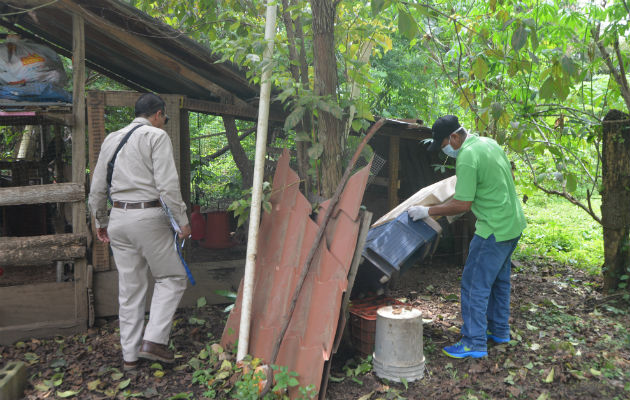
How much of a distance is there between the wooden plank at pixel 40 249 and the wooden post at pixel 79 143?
130 mm

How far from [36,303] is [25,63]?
2.44m

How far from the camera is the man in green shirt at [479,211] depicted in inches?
159

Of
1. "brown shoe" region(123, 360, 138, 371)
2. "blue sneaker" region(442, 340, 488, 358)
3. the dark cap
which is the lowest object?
"brown shoe" region(123, 360, 138, 371)

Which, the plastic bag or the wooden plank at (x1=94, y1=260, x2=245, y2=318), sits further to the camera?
the wooden plank at (x1=94, y1=260, x2=245, y2=318)

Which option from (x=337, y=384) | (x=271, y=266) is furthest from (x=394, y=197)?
(x=337, y=384)

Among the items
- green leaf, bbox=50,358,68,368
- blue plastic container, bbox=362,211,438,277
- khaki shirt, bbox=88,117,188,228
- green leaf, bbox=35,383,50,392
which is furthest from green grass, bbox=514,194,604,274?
green leaf, bbox=35,383,50,392

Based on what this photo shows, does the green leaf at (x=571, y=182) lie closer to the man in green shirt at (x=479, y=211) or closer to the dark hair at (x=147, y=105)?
the man in green shirt at (x=479, y=211)

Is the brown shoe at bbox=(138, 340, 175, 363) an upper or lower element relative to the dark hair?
lower

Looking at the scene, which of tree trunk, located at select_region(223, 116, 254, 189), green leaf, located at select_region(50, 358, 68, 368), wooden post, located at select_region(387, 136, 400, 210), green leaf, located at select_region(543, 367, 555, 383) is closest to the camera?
green leaf, located at select_region(543, 367, 555, 383)

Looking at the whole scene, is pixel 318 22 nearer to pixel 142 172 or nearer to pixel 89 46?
pixel 142 172

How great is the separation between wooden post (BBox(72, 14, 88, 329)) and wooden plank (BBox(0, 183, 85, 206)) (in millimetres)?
84

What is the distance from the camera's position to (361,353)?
4.25m

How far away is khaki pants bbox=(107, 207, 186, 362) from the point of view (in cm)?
390

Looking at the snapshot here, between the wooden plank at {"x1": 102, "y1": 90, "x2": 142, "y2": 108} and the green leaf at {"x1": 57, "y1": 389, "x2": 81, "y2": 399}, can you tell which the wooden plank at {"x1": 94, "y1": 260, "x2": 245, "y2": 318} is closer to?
the green leaf at {"x1": 57, "y1": 389, "x2": 81, "y2": 399}
